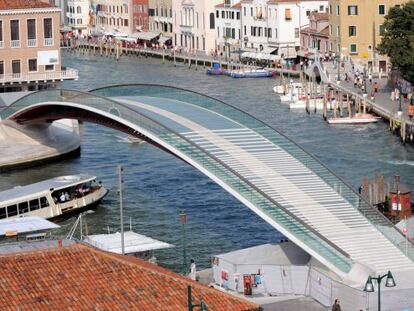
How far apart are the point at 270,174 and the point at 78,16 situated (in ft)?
278

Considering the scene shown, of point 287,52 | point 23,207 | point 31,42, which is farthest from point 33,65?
point 287,52

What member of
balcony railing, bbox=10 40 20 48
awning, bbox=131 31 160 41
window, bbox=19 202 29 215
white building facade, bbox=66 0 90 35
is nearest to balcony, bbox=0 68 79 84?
balcony railing, bbox=10 40 20 48

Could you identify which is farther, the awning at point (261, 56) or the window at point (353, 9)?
the awning at point (261, 56)

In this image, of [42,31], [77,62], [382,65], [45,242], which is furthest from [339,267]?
[77,62]

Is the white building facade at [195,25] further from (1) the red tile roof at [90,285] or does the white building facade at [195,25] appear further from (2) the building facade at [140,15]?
(1) the red tile roof at [90,285]

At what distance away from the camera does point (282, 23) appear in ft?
→ 261

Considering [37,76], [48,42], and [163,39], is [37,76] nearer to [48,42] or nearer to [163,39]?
[48,42]

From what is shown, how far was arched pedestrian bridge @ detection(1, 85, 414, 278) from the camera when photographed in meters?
25.9

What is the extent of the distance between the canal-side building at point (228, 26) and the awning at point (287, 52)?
4920 mm

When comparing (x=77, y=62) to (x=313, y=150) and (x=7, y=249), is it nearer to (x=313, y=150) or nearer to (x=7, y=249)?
(x=313, y=150)

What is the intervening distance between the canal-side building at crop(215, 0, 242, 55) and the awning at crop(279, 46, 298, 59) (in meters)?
4.92

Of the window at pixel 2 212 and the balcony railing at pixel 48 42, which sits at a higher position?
the balcony railing at pixel 48 42

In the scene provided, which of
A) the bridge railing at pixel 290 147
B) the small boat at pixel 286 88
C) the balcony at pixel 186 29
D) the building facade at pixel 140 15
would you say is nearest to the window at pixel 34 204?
the bridge railing at pixel 290 147

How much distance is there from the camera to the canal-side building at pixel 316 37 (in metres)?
74.1
